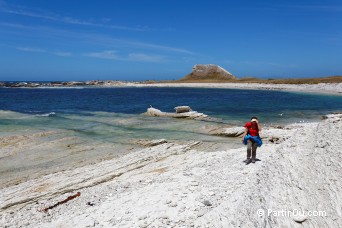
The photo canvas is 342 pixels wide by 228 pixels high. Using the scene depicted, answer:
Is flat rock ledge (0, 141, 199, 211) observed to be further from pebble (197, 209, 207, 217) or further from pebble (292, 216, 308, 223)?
pebble (292, 216, 308, 223)

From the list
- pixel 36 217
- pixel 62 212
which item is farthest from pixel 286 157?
pixel 36 217

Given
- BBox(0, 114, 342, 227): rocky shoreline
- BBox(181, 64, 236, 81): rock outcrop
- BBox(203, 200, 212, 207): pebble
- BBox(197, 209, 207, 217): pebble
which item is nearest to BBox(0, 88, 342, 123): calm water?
BBox(0, 114, 342, 227): rocky shoreline

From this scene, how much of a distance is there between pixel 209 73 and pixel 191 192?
139 metres

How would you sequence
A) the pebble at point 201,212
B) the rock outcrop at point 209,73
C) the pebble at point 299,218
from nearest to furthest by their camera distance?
the pebble at point 299,218, the pebble at point 201,212, the rock outcrop at point 209,73

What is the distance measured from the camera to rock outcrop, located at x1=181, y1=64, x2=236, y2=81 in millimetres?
143625

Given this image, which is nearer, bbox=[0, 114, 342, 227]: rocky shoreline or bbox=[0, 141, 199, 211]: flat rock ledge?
bbox=[0, 114, 342, 227]: rocky shoreline

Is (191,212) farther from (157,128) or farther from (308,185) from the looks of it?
(157,128)

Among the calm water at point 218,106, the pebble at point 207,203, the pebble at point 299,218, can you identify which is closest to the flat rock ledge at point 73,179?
the pebble at point 207,203

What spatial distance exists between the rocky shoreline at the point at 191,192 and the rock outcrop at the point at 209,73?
130294 mm

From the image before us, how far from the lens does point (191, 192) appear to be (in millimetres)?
10375

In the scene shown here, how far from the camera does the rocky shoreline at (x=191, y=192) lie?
8047 millimetres

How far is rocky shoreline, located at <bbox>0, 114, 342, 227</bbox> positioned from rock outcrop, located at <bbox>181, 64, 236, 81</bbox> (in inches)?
5130

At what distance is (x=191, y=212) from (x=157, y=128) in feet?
59.4

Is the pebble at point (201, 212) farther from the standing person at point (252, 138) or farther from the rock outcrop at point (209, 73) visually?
the rock outcrop at point (209, 73)
